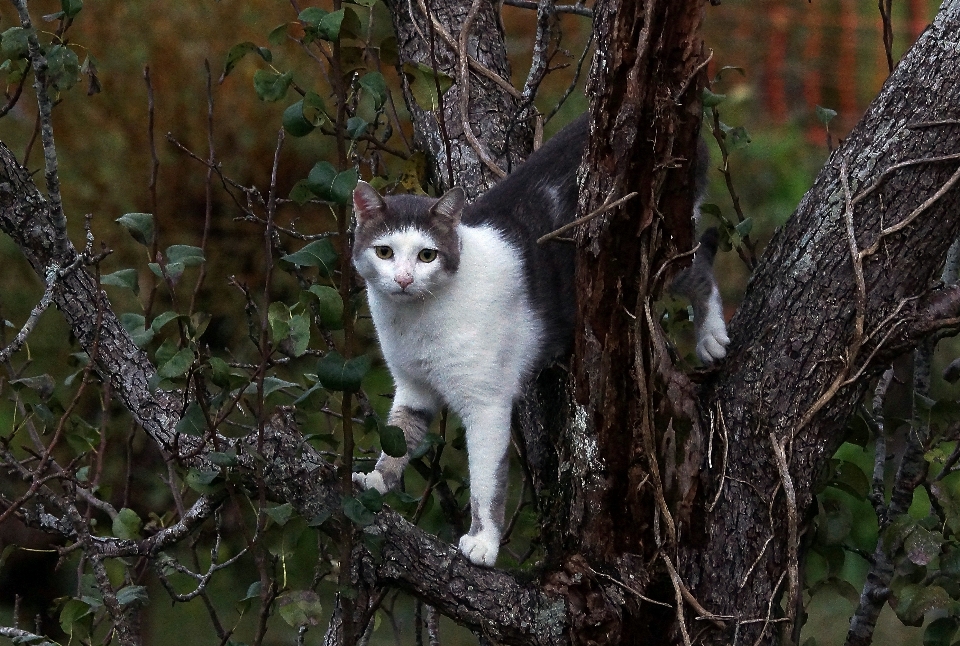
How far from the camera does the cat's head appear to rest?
6.44 ft

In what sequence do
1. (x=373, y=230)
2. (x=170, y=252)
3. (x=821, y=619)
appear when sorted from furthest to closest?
1. (x=821, y=619)
2. (x=373, y=230)
3. (x=170, y=252)

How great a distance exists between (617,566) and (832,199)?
0.68 metres

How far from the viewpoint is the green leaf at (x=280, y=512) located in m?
1.55

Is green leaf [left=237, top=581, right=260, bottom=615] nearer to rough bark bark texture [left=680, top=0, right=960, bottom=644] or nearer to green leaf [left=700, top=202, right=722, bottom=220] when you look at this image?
rough bark bark texture [left=680, top=0, right=960, bottom=644]

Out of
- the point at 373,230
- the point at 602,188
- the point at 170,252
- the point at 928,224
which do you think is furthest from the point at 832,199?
the point at 170,252

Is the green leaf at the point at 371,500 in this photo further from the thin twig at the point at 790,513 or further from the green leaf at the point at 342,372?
the thin twig at the point at 790,513

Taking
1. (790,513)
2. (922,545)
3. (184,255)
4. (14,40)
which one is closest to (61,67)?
(14,40)

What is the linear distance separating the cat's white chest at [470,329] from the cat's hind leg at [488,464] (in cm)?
4

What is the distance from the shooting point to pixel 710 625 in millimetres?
1708

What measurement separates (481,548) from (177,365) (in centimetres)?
65

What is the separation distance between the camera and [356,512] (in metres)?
1.53

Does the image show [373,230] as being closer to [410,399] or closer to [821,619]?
[410,399]

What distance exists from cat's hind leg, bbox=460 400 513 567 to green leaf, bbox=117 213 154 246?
69 cm

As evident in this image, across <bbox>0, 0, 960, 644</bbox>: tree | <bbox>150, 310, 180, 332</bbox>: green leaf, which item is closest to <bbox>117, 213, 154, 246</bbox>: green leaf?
<bbox>0, 0, 960, 644</bbox>: tree
